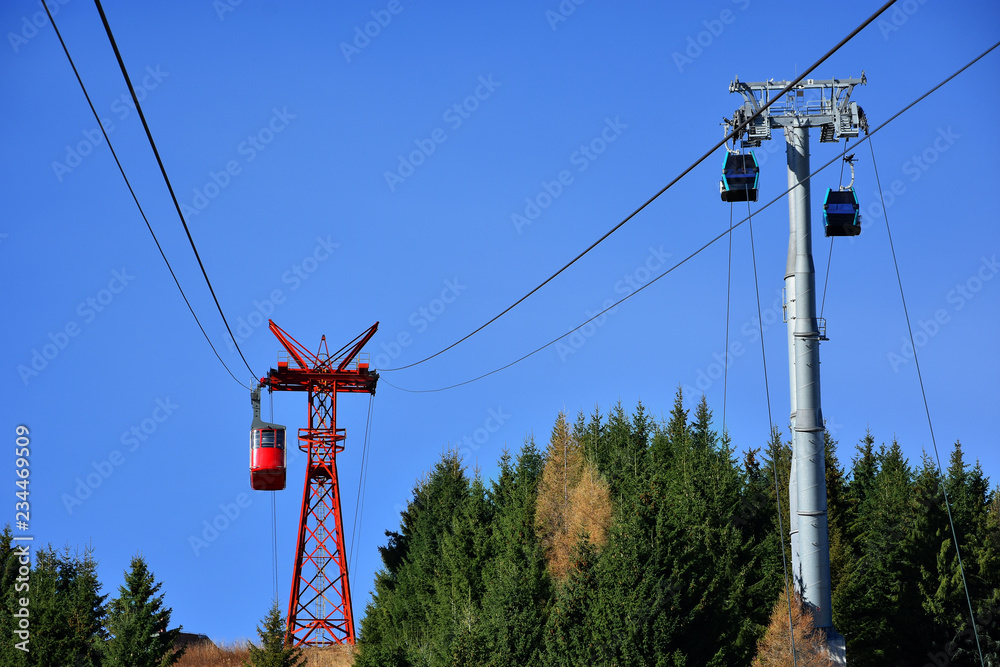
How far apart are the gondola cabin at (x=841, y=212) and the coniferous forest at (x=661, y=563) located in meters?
6.72

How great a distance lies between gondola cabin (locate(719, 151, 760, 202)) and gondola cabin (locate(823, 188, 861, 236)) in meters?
1.81

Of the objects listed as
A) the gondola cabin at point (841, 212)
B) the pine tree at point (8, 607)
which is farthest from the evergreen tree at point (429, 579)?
the gondola cabin at point (841, 212)

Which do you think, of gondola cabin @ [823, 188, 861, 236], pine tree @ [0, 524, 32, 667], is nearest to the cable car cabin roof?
pine tree @ [0, 524, 32, 667]

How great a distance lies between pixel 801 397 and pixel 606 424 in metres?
41.5

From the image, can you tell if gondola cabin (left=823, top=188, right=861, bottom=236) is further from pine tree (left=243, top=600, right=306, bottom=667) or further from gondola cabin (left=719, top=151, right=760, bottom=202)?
pine tree (left=243, top=600, right=306, bottom=667)

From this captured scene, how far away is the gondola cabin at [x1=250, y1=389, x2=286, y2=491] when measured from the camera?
3069 centimetres

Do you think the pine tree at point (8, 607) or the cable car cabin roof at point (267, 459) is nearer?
the cable car cabin roof at point (267, 459)

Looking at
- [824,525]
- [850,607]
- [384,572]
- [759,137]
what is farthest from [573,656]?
[384,572]

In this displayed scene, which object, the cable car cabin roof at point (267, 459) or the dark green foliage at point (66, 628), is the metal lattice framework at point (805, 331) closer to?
the cable car cabin roof at point (267, 459)

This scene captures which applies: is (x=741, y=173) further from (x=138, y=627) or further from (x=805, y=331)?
(x=138, y=627)

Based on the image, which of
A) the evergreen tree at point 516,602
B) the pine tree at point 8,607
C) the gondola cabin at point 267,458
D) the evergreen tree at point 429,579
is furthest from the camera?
the pine tree at point 8,607

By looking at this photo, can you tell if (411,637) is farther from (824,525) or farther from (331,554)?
(824,525)

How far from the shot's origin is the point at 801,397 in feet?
78.3

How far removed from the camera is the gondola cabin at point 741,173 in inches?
974
